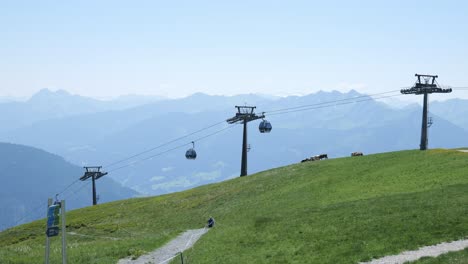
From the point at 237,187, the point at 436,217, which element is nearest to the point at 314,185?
the point at 237,187

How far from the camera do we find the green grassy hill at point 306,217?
3353cm

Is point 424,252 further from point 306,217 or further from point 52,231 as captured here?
point 52,231

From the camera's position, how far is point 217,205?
225ft

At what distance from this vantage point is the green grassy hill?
110 ft

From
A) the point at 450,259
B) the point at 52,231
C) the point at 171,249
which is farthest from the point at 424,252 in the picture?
the point at 171,249

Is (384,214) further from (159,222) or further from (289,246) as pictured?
(159,222)

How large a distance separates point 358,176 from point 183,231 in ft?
82.8

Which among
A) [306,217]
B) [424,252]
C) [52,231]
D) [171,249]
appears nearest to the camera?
[52,231]

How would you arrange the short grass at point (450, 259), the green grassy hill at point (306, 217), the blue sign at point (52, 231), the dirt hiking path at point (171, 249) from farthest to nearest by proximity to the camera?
the dirt hiking path at point (171, 249)
the green grassy hill at point (306, 217)
the short grass at point (450, 259)
the blue sign at point (52, 231)

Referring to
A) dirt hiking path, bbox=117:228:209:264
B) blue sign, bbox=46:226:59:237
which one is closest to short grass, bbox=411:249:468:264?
dirt hiking path, bbox=117:228:209:264

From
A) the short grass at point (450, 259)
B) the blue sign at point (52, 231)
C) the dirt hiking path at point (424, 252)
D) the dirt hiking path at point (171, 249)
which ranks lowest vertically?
the dirt hiking path at point (171, 249)

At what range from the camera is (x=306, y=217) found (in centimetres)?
4544

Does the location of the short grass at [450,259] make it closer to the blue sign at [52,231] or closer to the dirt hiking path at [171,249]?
the dirt hiking path at [171,249]

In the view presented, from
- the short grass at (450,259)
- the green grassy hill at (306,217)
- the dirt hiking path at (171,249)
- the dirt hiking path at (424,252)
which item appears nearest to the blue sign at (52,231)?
the green grassy hill at (306,217)
